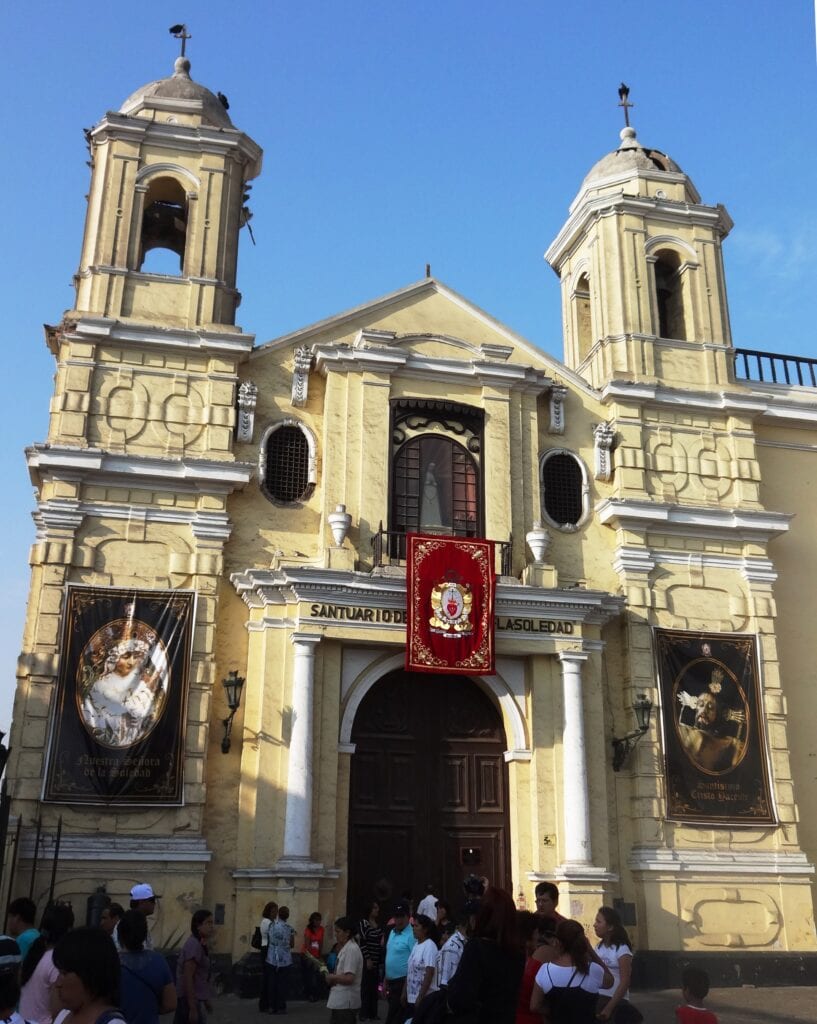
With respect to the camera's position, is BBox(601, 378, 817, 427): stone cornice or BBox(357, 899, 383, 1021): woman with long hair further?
BBox(601, 378, 817, 427): stone cornice

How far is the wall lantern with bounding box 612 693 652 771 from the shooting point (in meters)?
17.6

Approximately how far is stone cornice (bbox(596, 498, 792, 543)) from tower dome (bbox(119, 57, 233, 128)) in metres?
10.3

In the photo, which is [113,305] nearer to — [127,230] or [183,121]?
[127,230]

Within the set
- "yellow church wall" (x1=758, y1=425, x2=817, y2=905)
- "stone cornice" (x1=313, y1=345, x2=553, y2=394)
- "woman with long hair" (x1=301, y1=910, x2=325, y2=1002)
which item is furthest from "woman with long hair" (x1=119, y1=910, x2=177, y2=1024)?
"yellow church wall" (x1=758, y1=425, x2=817, y2=905)

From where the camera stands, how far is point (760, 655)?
19.3 m

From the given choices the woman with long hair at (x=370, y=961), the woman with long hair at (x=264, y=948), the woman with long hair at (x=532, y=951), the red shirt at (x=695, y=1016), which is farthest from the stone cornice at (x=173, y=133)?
the red shirt at (x=695, y=1016)

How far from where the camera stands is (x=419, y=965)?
29.3ft

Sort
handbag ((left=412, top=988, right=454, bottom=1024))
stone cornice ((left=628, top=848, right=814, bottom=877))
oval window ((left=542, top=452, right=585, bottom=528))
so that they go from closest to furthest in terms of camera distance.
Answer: handbag ((left=412, top=988, right=454, bottom=1024)) → stone cornice ((left=628, top=848, right=814, bottom=877)) → oval window ((left=542, top=452, right=585, bottom=528))

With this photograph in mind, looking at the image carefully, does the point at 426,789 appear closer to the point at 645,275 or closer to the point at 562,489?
the point at 562,489

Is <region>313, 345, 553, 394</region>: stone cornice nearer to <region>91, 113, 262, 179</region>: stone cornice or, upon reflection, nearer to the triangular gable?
the triangular gable

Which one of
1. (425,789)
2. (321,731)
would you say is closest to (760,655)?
(425,789)

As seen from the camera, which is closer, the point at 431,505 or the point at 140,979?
the point at 140,979

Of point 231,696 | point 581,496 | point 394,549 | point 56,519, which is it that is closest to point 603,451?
point 581,496

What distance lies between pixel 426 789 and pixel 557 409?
7.27m
